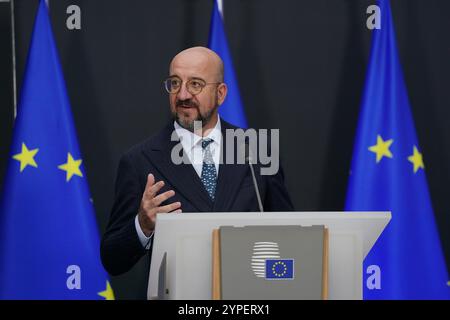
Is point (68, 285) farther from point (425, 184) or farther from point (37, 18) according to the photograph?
point (425, 184)

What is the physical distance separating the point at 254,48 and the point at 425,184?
1248 millimetres

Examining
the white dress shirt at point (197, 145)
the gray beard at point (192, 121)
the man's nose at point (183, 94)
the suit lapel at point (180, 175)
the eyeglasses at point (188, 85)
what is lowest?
the suit lapel at point (180, 175)

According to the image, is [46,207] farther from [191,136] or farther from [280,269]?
[280,269]

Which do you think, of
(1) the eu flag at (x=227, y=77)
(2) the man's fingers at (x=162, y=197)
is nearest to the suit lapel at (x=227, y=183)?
(2) the man's fingers at (x=162, y=197)

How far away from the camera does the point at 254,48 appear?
16.6ft

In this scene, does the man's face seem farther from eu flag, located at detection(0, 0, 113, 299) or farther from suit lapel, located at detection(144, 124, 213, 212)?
eu flag, located at detection(0, 0, 113, 299)

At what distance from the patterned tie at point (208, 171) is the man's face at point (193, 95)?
0.12m

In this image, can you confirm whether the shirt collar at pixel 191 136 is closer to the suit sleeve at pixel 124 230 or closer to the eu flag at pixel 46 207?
the suit sleeve at pixel 124 230

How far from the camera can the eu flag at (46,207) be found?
4.74 m

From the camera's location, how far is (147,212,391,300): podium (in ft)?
→ 8.27

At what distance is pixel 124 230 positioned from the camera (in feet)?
10.8

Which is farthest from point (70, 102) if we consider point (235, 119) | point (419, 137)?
point (419, 137)

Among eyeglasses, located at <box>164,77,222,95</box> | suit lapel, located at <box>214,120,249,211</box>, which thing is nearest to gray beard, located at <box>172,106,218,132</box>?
eyeglasses, located at <box>164,77,222,95</box>

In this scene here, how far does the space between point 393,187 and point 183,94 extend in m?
1.63
